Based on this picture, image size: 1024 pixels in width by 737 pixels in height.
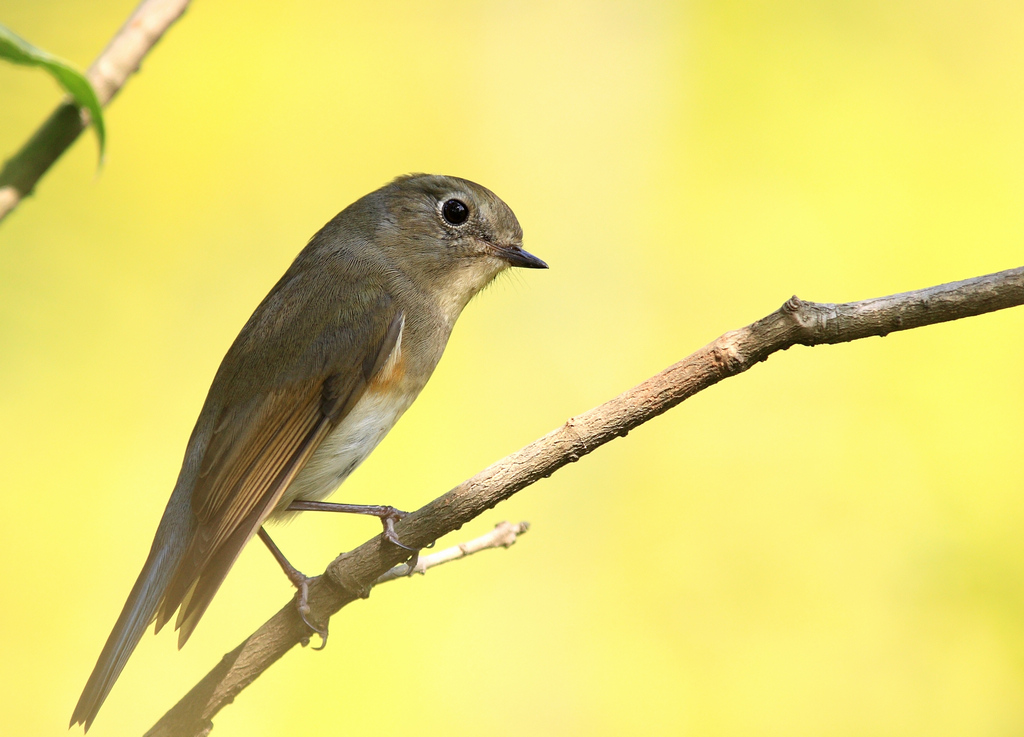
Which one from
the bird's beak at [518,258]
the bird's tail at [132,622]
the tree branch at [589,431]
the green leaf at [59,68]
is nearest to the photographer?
the green leaf at [59,68]

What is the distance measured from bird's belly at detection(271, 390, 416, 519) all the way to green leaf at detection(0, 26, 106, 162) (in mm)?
2079

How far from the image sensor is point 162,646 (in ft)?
15.4

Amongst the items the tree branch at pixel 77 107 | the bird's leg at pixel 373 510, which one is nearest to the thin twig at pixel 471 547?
the bird's leg at pixel 373 510

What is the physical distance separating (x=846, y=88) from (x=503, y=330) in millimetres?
2832

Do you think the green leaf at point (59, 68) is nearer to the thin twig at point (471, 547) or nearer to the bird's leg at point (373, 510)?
the bird's leg at point (373, 510)

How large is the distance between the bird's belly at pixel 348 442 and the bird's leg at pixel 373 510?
5 cm

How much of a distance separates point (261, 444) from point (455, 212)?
1.16m

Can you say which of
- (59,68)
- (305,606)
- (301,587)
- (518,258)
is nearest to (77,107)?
(59,68)

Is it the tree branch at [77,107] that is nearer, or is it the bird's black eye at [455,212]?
the tree branch at [77,107]

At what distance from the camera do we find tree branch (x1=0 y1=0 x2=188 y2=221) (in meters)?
0.66

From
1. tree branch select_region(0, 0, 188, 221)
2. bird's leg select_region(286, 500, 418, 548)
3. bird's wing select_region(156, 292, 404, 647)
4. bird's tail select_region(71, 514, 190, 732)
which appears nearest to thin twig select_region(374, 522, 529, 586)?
bird's leg select_region(286, 500, 418, 548)

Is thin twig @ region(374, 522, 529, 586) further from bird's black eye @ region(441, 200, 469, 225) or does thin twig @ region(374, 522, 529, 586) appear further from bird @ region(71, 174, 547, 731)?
bird's black eye @ region(441, 200, 469, 225)

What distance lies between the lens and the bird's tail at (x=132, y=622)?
7.06 feet

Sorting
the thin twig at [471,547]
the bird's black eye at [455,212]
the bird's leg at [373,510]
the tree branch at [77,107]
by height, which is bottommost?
the thin twig at [471,547]
